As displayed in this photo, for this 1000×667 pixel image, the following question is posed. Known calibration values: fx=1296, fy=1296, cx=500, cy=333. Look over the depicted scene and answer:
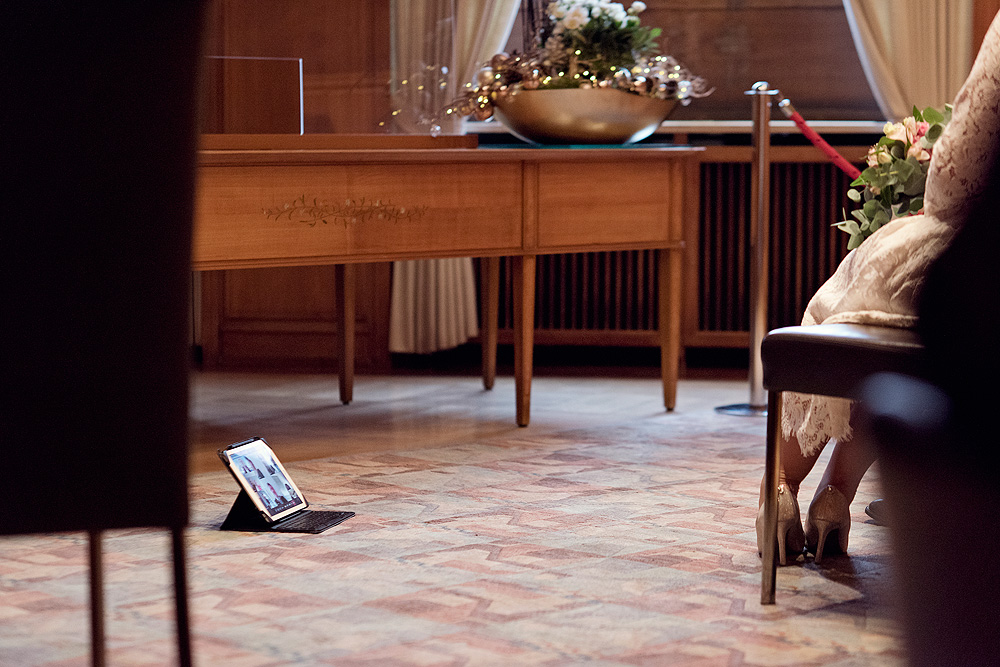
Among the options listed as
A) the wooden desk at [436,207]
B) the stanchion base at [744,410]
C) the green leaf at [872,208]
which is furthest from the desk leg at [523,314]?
the green leaf at [872,208]

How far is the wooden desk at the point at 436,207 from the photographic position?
3.18m

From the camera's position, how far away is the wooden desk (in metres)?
3.18

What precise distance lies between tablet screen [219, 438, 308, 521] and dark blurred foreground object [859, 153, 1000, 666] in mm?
1881

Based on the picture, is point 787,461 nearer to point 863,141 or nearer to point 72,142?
point 72,142

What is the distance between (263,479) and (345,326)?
1566mm

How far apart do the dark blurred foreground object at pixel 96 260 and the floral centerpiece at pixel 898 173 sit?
1.57m

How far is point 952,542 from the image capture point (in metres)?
0.88

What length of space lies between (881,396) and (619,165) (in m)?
2.96

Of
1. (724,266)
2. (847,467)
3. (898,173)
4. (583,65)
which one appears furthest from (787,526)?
(724,266)

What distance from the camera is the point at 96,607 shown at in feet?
5.49

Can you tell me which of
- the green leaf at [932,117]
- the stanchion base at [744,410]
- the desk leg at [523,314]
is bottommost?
the stanchion base at [744,410]

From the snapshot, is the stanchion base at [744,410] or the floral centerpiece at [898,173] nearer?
the floral centerpiece at [898,173]

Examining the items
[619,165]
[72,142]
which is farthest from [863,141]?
[72,142]

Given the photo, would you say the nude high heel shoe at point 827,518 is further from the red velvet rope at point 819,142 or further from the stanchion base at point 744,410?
the stanchion base at point 744,410
